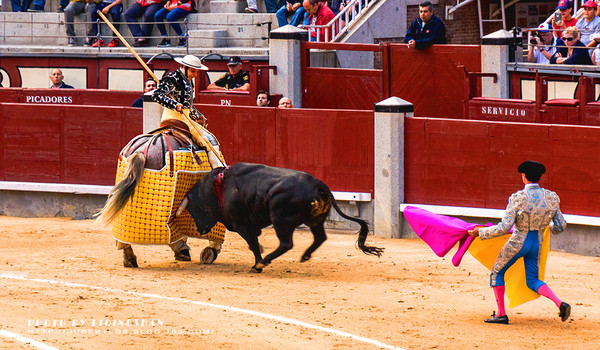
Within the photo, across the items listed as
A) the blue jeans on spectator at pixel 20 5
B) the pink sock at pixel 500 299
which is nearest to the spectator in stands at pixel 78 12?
the blue jeans on spectator at pixel 20 5

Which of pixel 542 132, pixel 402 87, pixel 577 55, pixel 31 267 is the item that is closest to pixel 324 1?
pixel 402 87

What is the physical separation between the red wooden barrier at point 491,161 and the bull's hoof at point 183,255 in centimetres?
277

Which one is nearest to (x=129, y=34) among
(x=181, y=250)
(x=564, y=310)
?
(x=181, y=250)

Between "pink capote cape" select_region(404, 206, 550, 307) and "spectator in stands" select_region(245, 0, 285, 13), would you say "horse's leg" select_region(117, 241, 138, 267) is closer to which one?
"pink capote cape" select_region(404, 206, 550, 307)

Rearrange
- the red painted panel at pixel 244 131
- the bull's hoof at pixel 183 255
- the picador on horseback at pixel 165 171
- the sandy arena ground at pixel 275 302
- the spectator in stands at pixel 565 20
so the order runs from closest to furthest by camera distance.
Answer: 1. the sandy arena ground at pixel 275 302
2. the picador on horseback at pixel 165 171
3. the bull's hoof at pixel 183 255
4. the red painted panel at pixel 244 131
5. the spectator in stands at pixel 565 20

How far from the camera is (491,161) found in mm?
10758

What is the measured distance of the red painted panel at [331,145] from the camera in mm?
11539

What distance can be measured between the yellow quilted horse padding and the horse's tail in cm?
11

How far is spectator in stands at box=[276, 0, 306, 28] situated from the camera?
16328 millimetres

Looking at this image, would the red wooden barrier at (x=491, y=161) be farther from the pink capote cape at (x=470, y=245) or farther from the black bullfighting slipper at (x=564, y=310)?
the black bullfighting slipper at (x=564, y=310)

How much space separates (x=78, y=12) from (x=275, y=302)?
40.4 ft

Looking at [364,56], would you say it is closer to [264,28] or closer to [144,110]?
[264,28]

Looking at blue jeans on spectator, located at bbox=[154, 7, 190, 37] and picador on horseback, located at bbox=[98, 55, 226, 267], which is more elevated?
blue jeans on spectator, located at bbox=[154, 7, 190, 37]

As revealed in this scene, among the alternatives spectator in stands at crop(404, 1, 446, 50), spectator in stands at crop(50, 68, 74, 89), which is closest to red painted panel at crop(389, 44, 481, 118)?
spectator in stands at crop(404, 1, 446, 50)
